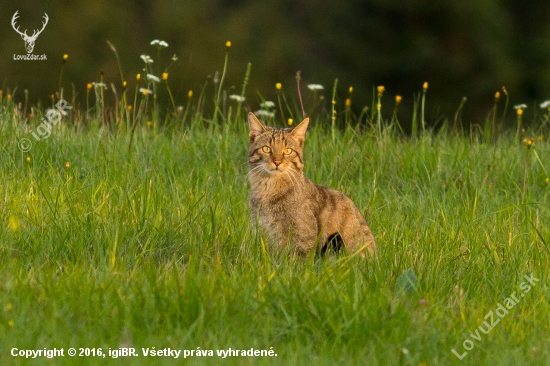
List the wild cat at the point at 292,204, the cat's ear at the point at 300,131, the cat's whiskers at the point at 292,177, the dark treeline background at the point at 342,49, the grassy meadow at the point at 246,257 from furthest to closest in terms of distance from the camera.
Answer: the dark treeline background at the point at 342,49 → the cat's ear at the point at 300,131 → the cat's whiskers at the point at 292,177 → the wild cat at the point at 292,204 → the grassy meadow at the point at 246,257

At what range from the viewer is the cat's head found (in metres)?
6.33

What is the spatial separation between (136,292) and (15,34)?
28214 millimetres

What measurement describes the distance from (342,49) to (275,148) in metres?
24.2

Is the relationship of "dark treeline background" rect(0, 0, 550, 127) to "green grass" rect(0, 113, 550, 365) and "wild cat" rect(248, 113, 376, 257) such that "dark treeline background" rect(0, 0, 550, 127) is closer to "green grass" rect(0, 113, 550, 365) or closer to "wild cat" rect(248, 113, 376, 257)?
"green grass" rect(0, 113, 550, 365)

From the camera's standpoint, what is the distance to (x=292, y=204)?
6.20 meters

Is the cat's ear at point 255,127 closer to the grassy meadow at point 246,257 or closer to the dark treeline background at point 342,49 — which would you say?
the grassy meadow at point 246,257

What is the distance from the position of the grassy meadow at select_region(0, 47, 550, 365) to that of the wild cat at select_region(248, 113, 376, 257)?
0.81 feet

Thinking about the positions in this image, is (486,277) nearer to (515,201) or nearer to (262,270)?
(262,270)

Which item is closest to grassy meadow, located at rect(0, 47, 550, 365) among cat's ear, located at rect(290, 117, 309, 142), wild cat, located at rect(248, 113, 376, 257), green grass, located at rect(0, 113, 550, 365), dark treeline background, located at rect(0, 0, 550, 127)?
green grass, located at rect(0, 113, 550, 365)

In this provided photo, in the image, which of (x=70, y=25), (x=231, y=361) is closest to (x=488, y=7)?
(x=70, y=25)

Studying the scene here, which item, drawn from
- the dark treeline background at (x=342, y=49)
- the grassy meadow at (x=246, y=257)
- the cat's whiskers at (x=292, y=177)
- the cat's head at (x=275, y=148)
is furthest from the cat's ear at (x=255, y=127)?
the dark treeline background at (x=342, y=49)

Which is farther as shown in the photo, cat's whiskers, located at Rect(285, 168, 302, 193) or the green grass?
cat's whiskers, located at Rect(285, 168, 302, 193)

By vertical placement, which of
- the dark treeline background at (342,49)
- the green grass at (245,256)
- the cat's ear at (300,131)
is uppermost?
the dark treeline background at (342,49)

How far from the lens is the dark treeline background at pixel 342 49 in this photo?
→ 2805cm
